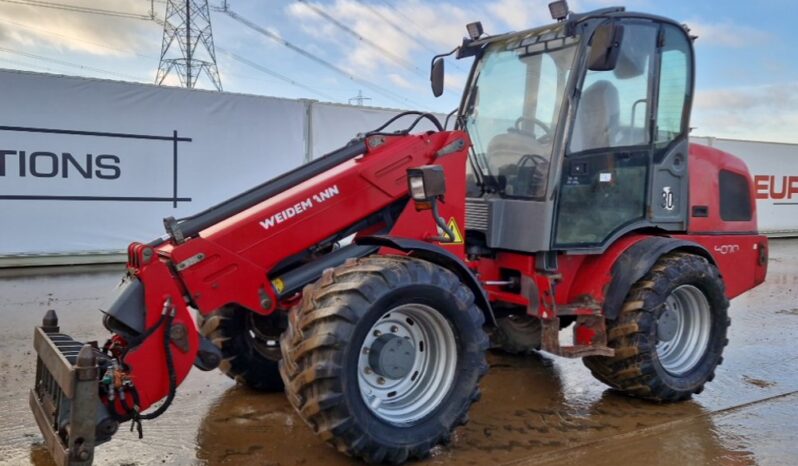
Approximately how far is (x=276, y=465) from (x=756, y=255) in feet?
13.9

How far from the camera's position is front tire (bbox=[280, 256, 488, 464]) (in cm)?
329

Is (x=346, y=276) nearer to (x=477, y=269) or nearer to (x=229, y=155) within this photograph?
(x=477, y=269)

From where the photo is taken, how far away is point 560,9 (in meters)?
4.68

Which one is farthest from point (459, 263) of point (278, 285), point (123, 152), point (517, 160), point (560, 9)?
point (123, 152)

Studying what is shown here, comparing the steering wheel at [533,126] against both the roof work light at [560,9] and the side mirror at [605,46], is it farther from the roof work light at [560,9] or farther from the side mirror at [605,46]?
the roof work light at [560,9]

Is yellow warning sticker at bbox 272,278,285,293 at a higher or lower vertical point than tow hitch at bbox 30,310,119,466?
higher

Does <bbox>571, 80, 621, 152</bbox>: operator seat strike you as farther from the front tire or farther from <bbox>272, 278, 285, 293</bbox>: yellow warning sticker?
<bbox>272, 278, 285, 293</bbox>: yellow warning sticker

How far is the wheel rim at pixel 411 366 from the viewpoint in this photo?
3.67 metres

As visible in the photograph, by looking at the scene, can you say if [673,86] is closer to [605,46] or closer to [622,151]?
[622,151]

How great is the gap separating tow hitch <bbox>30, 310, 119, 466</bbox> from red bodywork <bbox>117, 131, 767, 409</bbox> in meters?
0.25

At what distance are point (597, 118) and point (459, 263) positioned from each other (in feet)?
5.23

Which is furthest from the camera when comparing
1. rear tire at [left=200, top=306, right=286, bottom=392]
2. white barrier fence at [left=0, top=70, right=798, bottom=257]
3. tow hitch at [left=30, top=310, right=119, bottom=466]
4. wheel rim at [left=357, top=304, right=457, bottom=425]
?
white barrier fence at [left=0, top=70, right=798, bottom=257]

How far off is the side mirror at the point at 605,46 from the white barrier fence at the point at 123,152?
8402 mm

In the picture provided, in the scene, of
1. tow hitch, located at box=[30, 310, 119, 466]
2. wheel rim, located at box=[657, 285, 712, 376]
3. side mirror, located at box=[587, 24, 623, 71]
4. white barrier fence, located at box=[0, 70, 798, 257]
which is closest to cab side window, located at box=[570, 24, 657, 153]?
side mirror, located at box=[587, 24, 623, 71]
